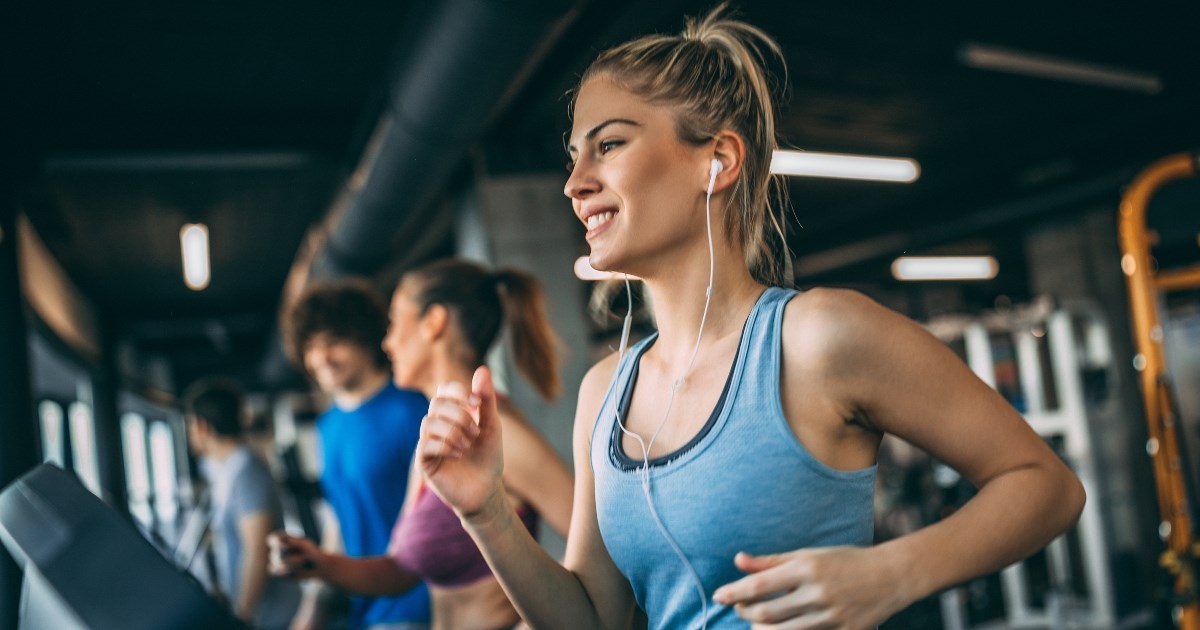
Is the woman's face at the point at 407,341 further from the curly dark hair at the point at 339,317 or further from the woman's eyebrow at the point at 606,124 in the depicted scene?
the woman's eyebrow at the point at 606,124

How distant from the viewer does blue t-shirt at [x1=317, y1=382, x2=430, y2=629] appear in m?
2.42

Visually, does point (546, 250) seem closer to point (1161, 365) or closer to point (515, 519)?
point (1161, 365)

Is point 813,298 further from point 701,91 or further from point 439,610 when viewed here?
point 439,610

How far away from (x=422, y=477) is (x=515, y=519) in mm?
842

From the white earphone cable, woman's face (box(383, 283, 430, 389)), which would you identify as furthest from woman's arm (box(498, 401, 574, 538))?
the white earphone cable

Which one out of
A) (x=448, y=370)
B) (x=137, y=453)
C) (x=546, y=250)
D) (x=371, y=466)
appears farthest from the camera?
(x=137, y=453)

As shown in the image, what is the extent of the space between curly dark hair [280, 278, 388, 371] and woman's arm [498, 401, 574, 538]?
3.59ft

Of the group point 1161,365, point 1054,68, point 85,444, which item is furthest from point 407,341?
point 85,444

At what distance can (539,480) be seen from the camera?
1.73m

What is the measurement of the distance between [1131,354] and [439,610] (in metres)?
8.39

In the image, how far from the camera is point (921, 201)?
888cm

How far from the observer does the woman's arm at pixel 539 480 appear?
1723mm

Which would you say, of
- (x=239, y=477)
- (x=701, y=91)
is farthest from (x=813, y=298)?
(x=239, y=477)

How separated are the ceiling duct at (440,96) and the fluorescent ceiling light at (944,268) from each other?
7660 mm
